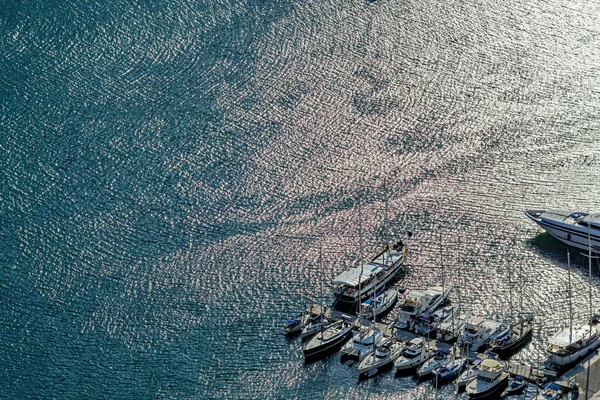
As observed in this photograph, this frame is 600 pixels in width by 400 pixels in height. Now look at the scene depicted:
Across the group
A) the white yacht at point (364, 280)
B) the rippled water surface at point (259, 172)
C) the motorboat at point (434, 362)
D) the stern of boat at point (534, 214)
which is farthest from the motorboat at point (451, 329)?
the stern of boat at point (534, 214)

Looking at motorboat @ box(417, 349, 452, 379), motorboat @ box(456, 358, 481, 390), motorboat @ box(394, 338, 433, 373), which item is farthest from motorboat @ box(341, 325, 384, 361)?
Answer: motorboat @ box(456, 358, 481, 390)

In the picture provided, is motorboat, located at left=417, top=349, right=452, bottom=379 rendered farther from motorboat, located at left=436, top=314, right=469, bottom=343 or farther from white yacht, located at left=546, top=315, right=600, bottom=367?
white yacht, located at left=546, top=315, right=600, bottom=367

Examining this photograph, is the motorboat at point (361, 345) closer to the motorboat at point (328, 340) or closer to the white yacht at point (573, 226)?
the motorboat at point (328, 340)

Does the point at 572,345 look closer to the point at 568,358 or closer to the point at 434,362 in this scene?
the point at 568,358

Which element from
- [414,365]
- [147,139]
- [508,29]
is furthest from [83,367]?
[508,29]

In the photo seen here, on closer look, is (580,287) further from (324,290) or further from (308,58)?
(308,58)

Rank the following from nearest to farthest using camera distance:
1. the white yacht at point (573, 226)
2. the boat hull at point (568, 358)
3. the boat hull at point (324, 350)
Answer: the boat hull at point (568, 358), the boat hull at point (324, 350), the white yacht at point (573, 226)
